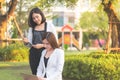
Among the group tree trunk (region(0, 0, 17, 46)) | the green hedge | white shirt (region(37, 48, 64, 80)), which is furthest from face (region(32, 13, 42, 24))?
tree trunk (region(0, 0, 17, 46))

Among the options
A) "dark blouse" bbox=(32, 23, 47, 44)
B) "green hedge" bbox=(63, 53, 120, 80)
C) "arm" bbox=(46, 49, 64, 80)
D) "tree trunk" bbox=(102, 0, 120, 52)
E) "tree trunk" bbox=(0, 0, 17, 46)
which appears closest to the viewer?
"arm" bbox=(46, 49, 64, 80)

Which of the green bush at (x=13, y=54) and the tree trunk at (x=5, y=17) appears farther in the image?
the tree trunk at (x=5, y=17)

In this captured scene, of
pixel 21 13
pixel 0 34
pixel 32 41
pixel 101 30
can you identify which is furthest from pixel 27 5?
Result: pixel 32 41

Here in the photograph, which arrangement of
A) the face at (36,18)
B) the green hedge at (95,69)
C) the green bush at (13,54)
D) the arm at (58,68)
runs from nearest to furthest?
the arm at (58,68), the face at (36,18), the green hedge at (95,69), the green bush at (13,54)

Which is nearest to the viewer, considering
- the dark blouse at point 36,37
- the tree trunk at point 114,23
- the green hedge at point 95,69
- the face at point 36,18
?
the face at point 36,18

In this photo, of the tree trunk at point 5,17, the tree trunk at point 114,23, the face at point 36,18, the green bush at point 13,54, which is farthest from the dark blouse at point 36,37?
the tree trunk at point 5,17

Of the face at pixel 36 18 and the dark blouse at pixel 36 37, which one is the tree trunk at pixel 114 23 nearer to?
the dark blouse at pixel 36 37

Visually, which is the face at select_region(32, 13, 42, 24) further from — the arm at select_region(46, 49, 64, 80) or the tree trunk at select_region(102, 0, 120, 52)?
the tree trunk at select_region(102, 0, 120, 52)

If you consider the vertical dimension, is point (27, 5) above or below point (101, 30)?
above

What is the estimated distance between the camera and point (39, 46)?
6812 millimetres

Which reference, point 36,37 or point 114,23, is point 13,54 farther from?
point 36,37

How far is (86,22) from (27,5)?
78.7 feet

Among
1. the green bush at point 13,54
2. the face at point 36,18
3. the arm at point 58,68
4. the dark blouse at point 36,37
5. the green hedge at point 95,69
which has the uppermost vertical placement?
the face at point 36,18

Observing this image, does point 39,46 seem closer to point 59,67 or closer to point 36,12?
point 36,12
